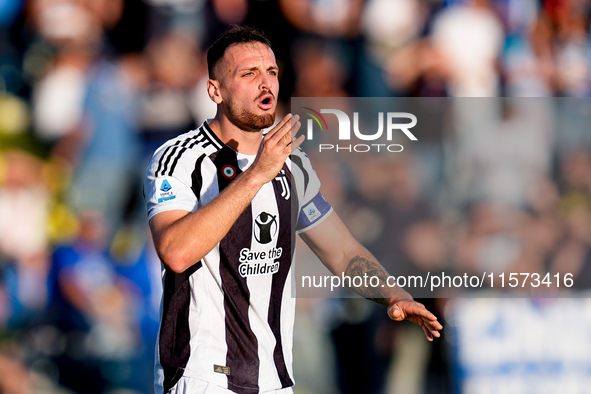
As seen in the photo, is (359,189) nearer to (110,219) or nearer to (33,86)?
(110,219)

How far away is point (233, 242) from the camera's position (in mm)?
3195

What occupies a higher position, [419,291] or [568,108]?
[568,108]

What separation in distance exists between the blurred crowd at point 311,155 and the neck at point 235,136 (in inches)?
79.0

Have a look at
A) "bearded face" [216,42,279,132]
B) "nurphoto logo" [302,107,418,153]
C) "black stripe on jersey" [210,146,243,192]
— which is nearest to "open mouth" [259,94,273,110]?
"bearded face" [216,42,279,132]

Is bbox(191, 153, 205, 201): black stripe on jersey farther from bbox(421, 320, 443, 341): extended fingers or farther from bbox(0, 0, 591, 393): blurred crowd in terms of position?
bbox(0, 0, 591, 393): blurred crowd

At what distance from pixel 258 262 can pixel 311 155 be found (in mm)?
2203

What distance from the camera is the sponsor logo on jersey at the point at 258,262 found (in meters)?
3.19

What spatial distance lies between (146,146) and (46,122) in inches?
35.3

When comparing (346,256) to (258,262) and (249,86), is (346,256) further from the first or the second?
(249,86)

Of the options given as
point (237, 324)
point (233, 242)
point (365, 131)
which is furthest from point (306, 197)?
Result: point (365, 131)

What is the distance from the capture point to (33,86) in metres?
5.95

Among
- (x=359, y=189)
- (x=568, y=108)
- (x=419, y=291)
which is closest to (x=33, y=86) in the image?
(x=359, y=189)

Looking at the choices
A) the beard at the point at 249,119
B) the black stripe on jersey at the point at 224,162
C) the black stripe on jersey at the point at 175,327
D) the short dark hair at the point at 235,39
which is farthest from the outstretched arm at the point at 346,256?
the short dark hair at the point at 235,39

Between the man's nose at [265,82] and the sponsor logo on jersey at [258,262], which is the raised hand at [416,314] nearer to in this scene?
the sponsor logo on jersey at [258,262]
